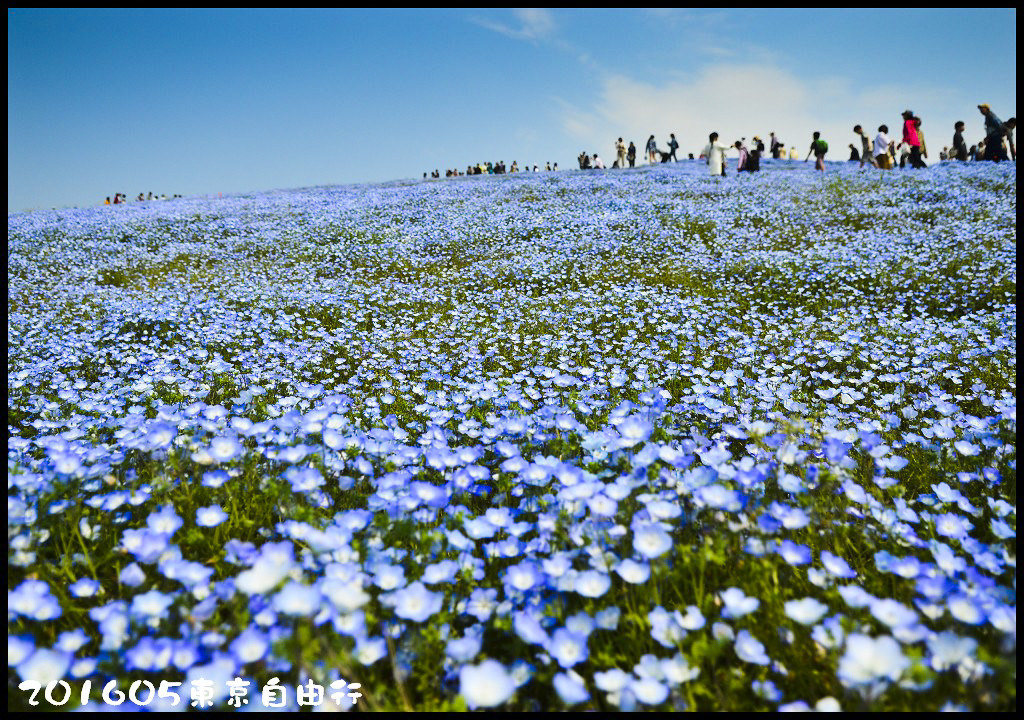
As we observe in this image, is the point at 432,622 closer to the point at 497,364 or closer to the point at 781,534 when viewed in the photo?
the point at 781,534

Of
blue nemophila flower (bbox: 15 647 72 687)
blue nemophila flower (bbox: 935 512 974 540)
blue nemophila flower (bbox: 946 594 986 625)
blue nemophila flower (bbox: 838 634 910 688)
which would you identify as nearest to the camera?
blue nemophila flower (bbox: 838 634 910 688)

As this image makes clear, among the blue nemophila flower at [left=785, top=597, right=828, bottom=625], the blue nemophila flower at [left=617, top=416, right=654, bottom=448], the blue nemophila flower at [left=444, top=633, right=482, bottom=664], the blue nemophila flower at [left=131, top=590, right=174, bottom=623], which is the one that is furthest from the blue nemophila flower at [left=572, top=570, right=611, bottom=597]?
the blue nemophila flower at [left=131, top=590, right=174, bottom=623]

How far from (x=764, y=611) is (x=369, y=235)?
12.9 m

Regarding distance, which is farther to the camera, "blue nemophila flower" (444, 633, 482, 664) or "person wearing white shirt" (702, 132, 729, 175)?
"person wearing white shirt" (702, 132, 729, 175)

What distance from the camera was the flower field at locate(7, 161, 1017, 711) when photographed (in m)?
1.54

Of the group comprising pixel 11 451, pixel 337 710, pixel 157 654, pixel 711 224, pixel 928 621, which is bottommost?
pixel 928 621

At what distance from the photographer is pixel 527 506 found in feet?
7.72

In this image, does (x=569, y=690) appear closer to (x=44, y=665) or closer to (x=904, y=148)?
(x=44, y=665)

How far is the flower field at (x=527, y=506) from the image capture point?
1.54 meters

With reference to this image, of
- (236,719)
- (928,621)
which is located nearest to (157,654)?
(236,719)

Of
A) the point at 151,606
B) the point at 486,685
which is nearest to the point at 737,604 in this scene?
the point at 486,685

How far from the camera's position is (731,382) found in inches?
161

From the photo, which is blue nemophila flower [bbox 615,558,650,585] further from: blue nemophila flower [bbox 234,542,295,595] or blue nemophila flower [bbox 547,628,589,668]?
blue nemophila flower [bbox 234,542,295,595]

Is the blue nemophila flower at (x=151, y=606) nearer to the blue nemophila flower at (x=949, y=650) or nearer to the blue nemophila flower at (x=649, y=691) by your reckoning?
the blue nemophila flower at (x=649, y=691)
